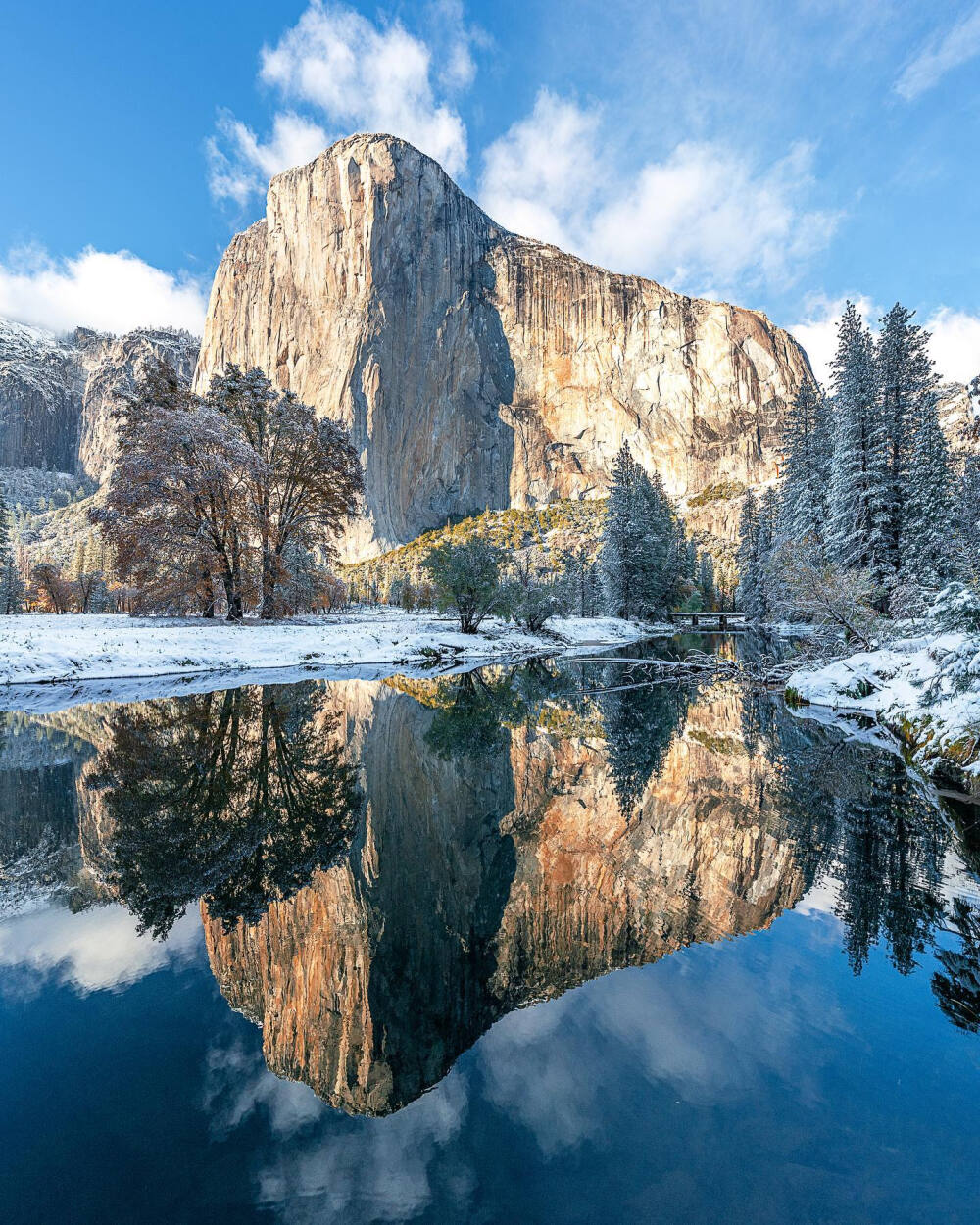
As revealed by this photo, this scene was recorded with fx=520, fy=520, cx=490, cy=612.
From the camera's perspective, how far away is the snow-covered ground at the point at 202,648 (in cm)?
1533

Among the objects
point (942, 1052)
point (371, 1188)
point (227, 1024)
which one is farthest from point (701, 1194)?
point (227, 1024)

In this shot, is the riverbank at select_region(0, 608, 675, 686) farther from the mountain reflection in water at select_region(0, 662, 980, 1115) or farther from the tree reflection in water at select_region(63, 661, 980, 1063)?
the tree reflection in water at select_region(63, 661, 980, 1063)

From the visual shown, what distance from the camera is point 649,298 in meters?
156

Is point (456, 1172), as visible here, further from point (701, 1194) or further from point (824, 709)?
point (824, 709)

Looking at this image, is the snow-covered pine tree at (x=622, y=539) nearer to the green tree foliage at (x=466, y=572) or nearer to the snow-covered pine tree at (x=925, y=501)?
the green tree foliage at (x=466, y=572)

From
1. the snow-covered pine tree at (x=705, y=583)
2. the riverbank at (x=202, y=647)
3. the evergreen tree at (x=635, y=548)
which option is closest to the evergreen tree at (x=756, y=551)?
the evergreen tree at (x=635, y=548)

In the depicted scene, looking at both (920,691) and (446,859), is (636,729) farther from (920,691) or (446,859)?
(446,859)

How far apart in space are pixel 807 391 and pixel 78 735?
41.3m

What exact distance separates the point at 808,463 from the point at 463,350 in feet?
436

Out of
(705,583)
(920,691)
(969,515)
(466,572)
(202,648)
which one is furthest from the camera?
(705,583)

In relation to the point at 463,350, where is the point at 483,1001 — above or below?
below

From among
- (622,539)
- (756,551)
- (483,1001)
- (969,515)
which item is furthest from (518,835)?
(756,551)

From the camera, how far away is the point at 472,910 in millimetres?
3885

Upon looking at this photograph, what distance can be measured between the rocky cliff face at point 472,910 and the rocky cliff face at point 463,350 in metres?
127
